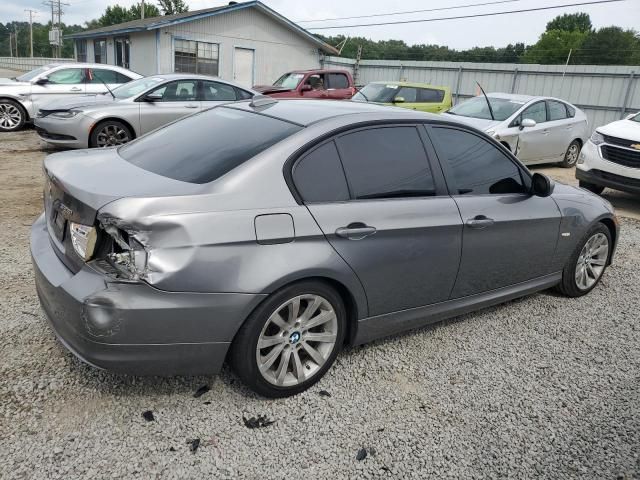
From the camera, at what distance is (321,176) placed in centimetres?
295

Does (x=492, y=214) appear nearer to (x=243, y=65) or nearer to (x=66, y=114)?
(x=66, y=114)

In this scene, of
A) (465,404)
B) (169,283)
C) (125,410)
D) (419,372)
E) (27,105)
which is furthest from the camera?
(27,105)

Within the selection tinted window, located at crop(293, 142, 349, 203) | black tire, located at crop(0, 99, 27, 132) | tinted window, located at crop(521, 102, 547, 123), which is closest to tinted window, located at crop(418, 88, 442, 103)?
tinted window, located at crop(521, 102, 547, 123)

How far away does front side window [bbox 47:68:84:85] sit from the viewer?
40.4 feet

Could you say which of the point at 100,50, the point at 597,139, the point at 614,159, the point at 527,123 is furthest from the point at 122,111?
the point at 100,50

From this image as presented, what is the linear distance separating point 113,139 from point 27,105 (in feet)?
14.1

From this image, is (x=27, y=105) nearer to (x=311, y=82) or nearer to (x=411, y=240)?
(x=311, y=82)

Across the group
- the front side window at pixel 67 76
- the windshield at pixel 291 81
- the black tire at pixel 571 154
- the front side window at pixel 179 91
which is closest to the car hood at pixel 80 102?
the front side window at pixel 179 91

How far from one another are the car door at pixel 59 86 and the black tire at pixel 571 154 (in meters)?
11.0

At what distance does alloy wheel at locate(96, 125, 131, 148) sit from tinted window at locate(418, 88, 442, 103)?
23.3 ft

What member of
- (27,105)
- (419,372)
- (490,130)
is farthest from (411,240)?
(27,105)

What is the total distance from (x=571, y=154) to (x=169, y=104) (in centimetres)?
881

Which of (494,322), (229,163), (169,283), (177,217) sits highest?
(229,163)

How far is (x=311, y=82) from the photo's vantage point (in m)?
15.1
